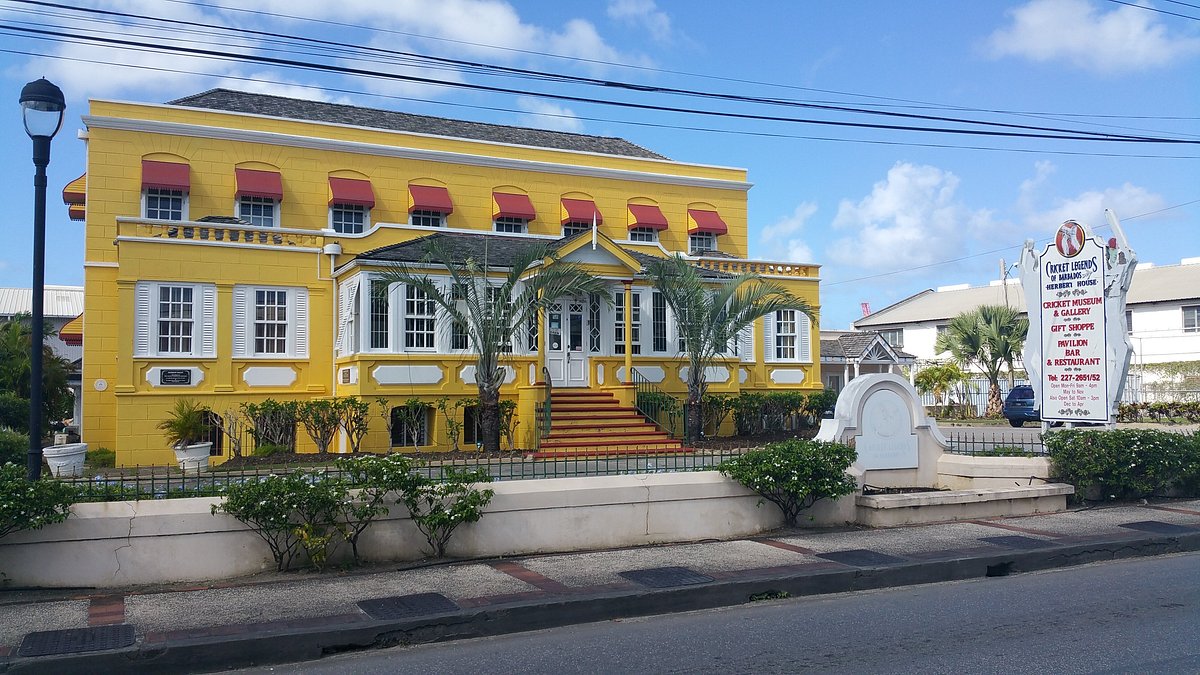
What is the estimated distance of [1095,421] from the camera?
14633mm

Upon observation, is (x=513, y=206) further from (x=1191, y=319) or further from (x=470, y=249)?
(x=1191, y=319)

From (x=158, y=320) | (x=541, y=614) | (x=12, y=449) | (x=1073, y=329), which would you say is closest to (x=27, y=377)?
(x=158, y=320)

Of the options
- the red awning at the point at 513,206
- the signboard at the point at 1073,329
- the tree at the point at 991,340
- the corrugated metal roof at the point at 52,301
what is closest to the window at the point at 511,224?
the red awning at the point at 513,206

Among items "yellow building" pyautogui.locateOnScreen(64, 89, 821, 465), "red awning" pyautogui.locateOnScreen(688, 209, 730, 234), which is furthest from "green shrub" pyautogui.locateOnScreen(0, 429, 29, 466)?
"red awning" pyautogui.locateOnScreen(688, 209, 730, 234)

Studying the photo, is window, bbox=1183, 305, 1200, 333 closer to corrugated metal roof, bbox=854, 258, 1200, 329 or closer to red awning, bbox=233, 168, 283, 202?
corrugated metal roof, bbox=854, 258, 1200, 329

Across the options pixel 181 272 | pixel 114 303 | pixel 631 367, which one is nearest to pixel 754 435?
Result: pixel 631 367

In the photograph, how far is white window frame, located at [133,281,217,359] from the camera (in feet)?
73.3

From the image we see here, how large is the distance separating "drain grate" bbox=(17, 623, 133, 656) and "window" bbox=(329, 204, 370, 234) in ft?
66.6

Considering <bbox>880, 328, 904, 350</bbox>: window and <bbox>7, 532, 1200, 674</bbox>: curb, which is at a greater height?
<bbox>880, 328, 904, 350</bbox>: window

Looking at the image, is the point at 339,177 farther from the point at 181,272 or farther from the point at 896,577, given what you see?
the point at 896,577

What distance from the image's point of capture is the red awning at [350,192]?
26.5 m

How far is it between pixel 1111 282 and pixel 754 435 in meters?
11.7

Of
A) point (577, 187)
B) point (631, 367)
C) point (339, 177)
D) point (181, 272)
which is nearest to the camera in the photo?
point (181, 272)

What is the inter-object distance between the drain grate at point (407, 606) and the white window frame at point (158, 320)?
16.1 meters
